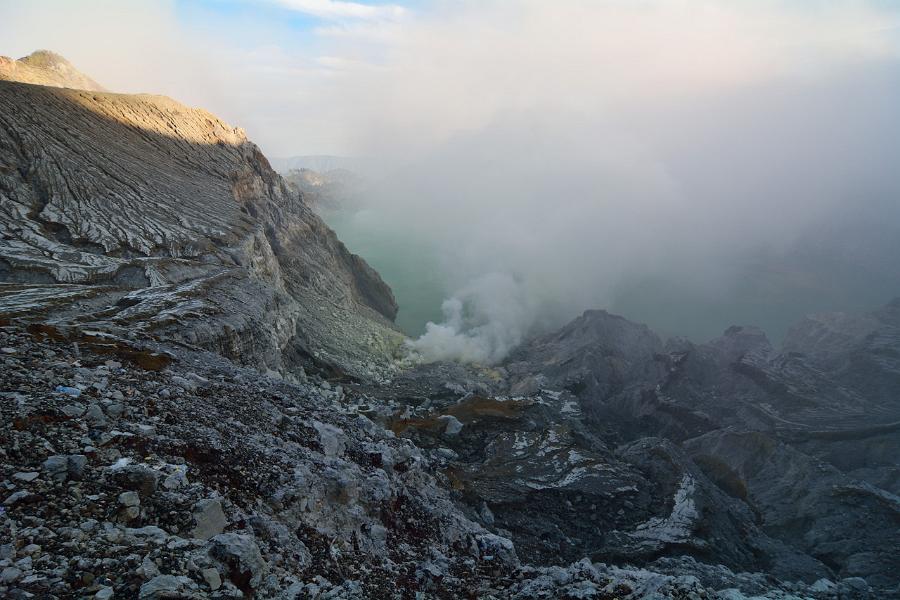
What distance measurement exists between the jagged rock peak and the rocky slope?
8.11 metres

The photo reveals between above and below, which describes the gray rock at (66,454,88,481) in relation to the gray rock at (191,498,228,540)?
above

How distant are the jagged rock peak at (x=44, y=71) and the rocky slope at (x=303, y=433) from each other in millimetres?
8107

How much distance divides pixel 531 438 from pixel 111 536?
21696 millimetres

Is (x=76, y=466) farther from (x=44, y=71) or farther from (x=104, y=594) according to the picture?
(x=44, y=71)

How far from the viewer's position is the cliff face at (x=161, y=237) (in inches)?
751

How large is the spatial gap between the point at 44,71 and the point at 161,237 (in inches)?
1416

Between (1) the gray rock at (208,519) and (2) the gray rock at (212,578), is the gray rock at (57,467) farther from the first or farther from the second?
(2) the gray rock at (212,578)

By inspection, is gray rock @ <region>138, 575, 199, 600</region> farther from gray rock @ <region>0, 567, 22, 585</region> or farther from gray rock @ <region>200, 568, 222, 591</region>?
gray rock @ <region>0, 567, 22, 585</region>

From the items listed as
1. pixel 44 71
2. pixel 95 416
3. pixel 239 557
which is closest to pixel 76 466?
pixel 95 416

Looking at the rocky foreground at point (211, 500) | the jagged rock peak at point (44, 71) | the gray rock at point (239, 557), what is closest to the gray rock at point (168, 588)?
the rocky foreground at point (211, 500)

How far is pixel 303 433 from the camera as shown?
41.0ft

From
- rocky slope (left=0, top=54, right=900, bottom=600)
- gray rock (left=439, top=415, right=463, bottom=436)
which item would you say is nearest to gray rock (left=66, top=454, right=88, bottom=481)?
rocky slope (left=0, top=54, right=900, bottom=600)

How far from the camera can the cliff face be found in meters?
19.1

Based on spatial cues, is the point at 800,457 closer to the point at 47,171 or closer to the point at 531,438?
the point at 531,438
